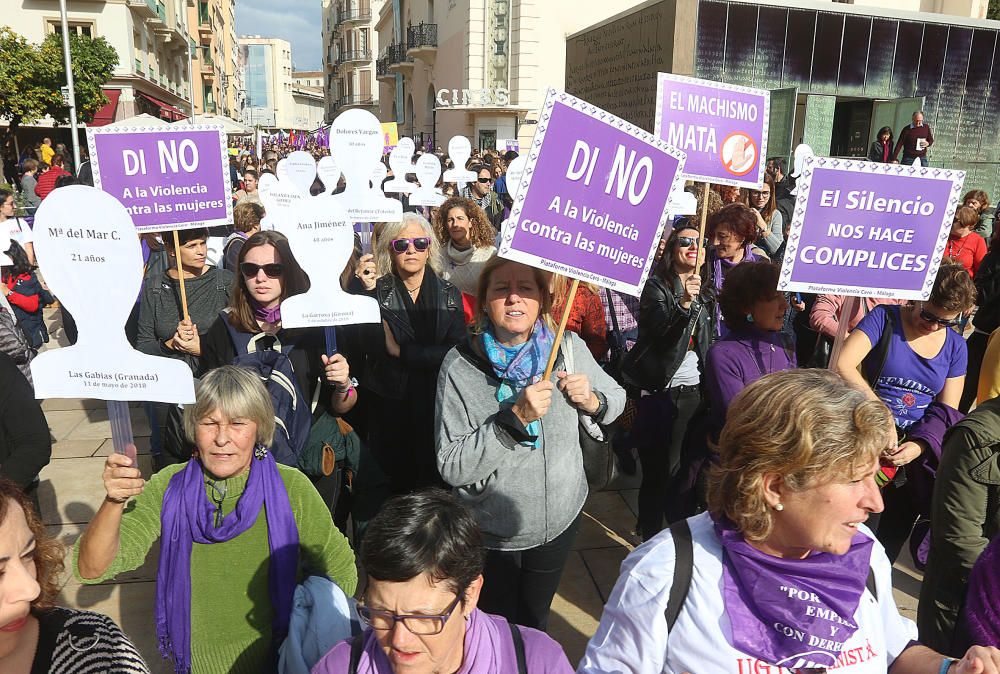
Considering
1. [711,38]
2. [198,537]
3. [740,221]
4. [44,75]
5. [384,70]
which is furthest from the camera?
[384,70]

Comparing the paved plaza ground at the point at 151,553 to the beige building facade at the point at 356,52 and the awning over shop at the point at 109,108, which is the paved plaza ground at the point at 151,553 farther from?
the beige building facade at the point at 356,52

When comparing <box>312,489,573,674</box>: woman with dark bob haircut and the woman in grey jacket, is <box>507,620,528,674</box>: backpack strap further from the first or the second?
the woman in grey jacket

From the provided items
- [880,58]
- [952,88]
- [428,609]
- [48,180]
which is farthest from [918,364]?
[952,88]

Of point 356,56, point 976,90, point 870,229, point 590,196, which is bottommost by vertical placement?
point 870,229

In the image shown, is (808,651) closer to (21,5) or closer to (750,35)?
(750,35)

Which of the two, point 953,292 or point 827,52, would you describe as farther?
point 827,52

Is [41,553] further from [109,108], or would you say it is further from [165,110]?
[165,110]

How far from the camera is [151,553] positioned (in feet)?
12.8

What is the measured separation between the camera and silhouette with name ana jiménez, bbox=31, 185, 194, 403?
2.03m

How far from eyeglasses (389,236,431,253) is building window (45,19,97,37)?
112 ft

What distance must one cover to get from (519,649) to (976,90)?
835 inches

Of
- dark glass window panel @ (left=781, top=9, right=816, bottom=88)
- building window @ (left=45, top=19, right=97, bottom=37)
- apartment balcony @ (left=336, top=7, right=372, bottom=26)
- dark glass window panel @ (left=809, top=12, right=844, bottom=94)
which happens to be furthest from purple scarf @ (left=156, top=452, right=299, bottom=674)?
apartment balcony @ (left=336, top=7, right=372, bottom=26)

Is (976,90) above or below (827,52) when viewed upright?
below

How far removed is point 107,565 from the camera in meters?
2.14
